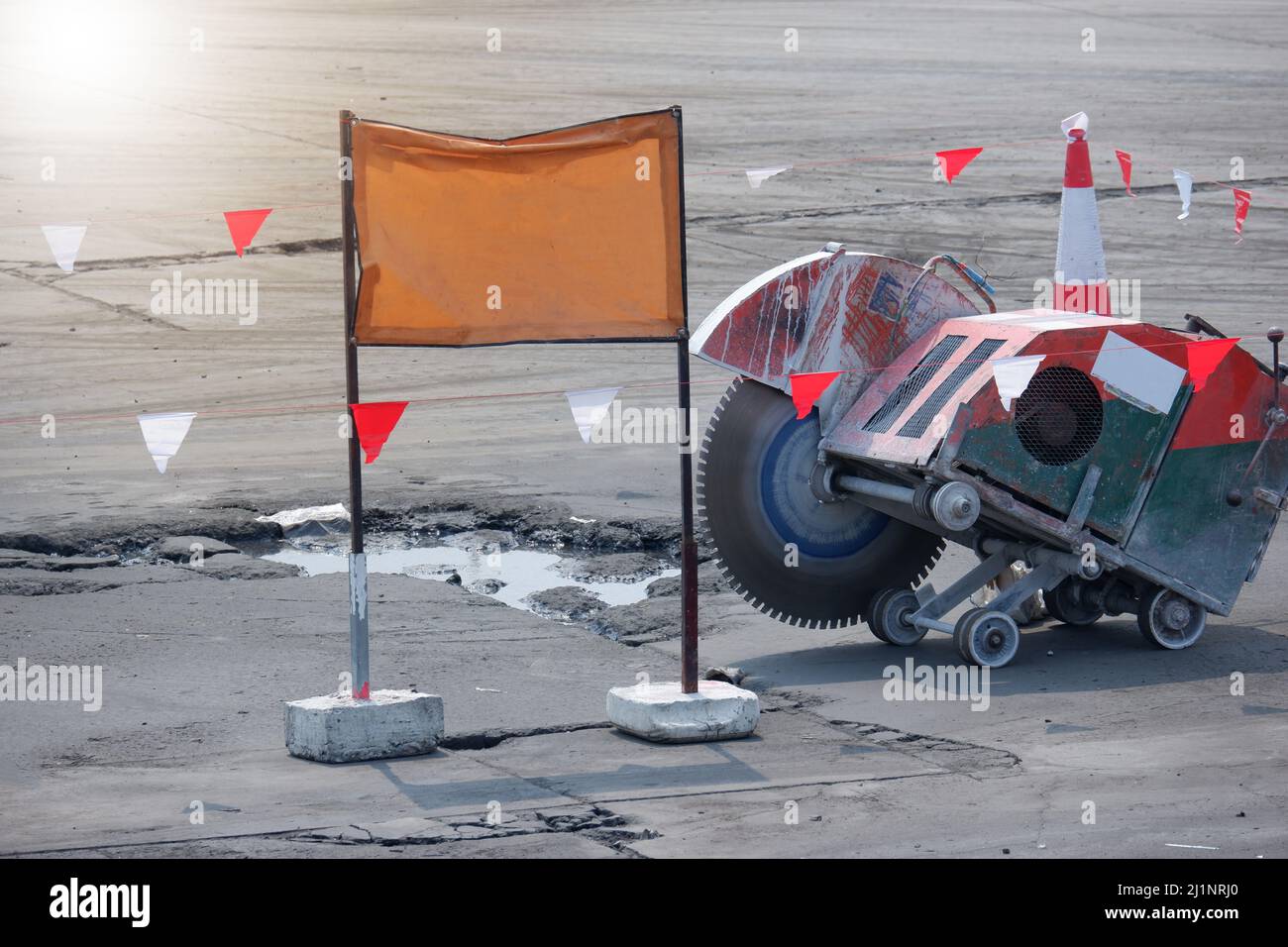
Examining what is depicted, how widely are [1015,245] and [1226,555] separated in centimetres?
1305

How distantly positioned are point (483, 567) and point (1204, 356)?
15.0ft

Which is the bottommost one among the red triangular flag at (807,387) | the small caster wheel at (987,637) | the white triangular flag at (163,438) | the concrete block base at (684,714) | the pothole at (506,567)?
the concrete block base at (684,714)

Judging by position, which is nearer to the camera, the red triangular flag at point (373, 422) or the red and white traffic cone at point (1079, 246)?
the red triangular flag at point (373, 422)

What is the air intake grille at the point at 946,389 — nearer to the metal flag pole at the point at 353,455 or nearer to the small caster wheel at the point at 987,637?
the small caster wheel at the point at 987,637

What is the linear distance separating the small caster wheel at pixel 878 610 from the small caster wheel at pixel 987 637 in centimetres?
57

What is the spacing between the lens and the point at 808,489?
10227 millimetres

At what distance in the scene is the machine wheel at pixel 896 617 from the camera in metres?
10.3

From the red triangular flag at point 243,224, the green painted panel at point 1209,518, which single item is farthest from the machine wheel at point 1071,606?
the red triangular flag at point 243,224

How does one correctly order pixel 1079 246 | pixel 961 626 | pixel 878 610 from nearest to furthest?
pixel 961 626 → pixel 878 610 → pixel 1079 246

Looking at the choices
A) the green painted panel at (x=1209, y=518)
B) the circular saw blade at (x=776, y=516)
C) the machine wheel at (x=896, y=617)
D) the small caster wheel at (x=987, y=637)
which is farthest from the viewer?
the machine wheel at (x=896, y=617)

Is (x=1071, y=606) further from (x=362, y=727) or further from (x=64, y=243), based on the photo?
(x=64, y=243)

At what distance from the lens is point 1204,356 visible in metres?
9.92

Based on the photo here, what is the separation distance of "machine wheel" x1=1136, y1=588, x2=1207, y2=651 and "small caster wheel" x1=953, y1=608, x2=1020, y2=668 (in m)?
0.83

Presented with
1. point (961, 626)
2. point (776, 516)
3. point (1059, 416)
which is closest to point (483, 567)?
point (776, 516)
